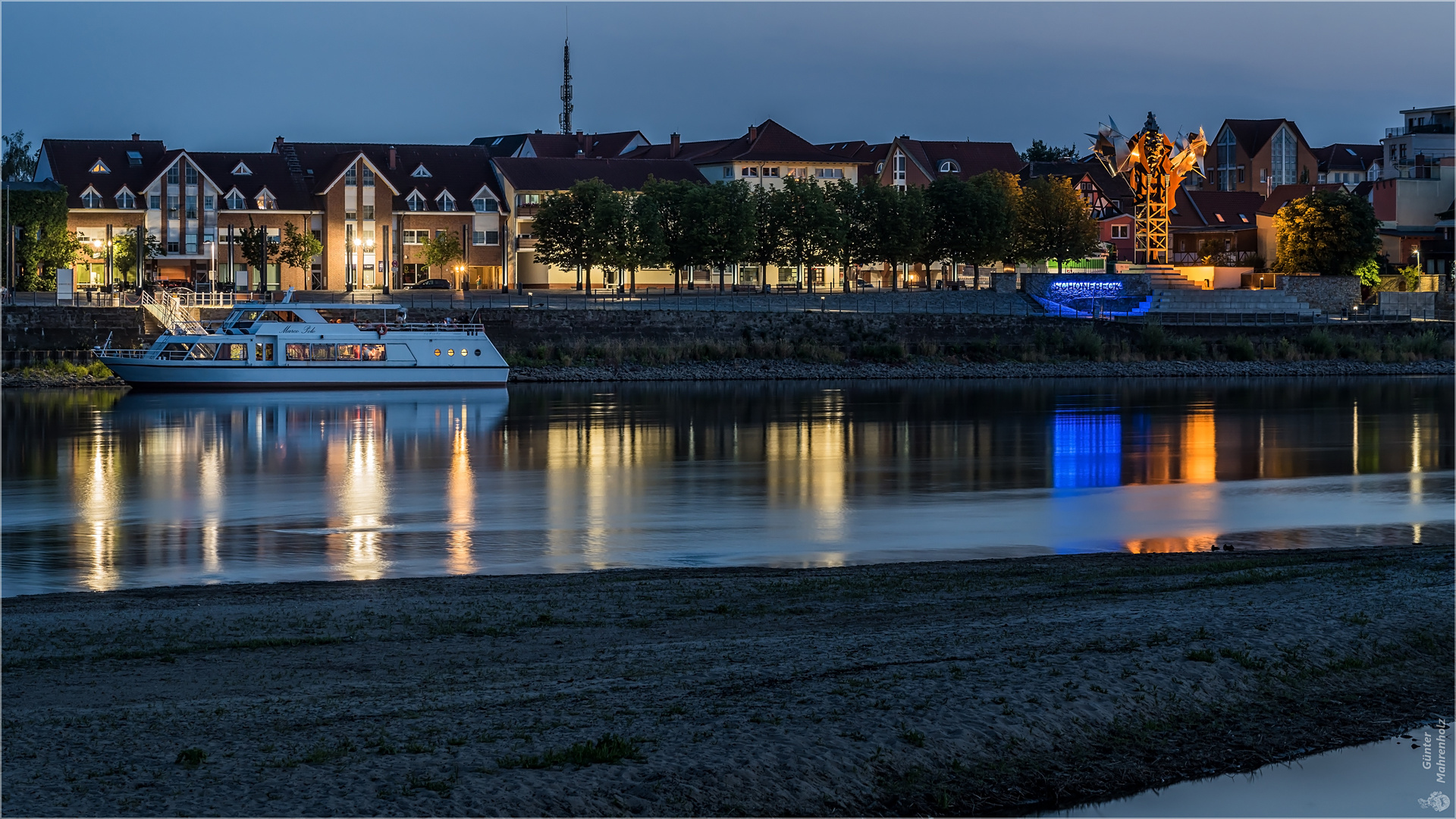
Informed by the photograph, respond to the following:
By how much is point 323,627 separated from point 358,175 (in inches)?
3336

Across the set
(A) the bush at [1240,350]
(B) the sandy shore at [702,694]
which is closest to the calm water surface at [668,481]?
(B) the sandy shore at [702,694]

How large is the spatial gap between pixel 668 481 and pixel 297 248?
62.2 meters

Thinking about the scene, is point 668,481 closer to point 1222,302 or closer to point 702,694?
point 702,694

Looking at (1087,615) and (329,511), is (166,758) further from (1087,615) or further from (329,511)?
(329,511)

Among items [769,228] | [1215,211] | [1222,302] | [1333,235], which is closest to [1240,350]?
[1222,302]

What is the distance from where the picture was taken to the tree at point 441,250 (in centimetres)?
9456

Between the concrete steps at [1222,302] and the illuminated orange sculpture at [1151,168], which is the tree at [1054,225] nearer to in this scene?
the illuminated orange sculpture at [1151,168]

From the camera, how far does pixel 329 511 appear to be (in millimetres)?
28031

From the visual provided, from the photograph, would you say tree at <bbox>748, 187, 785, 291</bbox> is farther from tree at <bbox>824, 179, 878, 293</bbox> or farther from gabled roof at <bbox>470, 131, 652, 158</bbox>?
gabled roof at <bbox>470, 131, 652, 158</bbox>

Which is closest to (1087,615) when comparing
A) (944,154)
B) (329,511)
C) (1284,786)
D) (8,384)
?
(1284,786)

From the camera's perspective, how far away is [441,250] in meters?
94.6

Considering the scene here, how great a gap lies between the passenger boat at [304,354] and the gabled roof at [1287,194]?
228 ft

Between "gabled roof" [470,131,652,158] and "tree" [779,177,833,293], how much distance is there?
31.8 meters

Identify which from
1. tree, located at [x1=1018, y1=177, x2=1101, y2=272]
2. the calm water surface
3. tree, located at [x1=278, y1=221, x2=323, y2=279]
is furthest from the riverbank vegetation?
tree, located at [x1=278, y1=221, x2=323, y2=279]
